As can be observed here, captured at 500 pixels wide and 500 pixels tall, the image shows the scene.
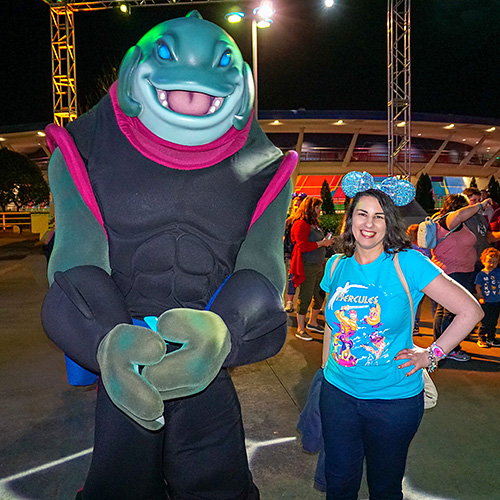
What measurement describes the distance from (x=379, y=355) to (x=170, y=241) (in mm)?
889

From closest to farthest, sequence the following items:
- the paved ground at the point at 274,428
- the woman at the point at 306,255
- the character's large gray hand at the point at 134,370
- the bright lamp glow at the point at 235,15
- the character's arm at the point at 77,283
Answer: the character's large gray hand at the point at 134,370 → the character's arm at the point at 77,283 → the paved ground at the point at 274,428 → the woman at the point at 306,255 → the bright lamp glow at the point at 235,15

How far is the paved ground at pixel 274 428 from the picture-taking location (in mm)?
2623

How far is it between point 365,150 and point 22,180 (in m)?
19.2

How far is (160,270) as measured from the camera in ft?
5.56

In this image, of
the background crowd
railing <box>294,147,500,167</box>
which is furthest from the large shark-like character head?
railing <box>294,147,500,167</box>

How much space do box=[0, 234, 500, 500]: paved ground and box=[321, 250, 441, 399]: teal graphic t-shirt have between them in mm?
974

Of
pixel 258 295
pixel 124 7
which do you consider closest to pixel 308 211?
pixel 258 295

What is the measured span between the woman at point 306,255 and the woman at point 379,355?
3288 millimetres

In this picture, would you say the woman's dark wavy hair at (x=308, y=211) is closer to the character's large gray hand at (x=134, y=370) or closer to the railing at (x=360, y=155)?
the character's large gray hand at (x=134, y=370)

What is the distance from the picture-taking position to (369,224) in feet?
6.45

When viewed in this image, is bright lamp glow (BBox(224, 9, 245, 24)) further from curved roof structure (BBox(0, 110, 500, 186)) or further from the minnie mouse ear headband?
curved roof structure (BBox(0, 110, 500, 186))

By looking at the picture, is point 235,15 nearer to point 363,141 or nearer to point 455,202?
point 455,202

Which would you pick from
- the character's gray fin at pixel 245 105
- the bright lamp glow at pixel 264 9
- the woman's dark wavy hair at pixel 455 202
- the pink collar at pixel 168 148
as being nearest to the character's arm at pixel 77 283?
the pink collar at pixel 168 148

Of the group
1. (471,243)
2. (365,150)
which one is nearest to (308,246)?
(471,243)
